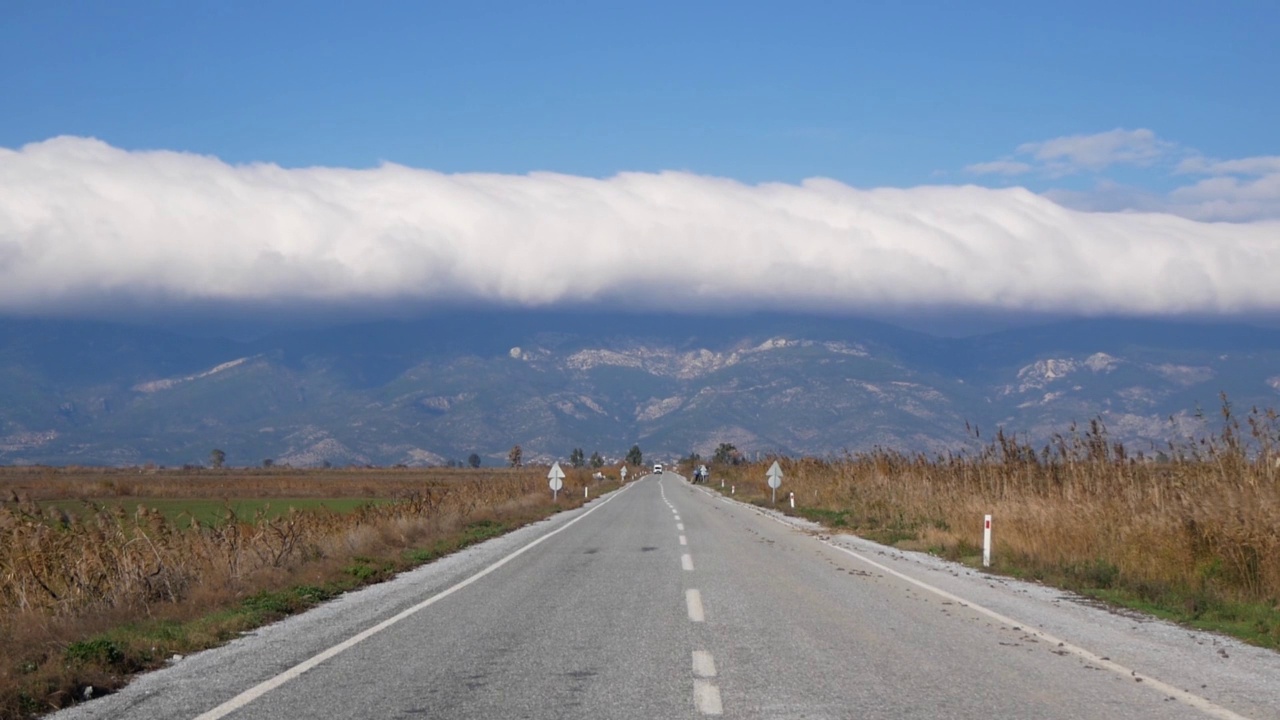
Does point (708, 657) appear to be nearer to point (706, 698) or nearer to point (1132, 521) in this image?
point (706, 698)

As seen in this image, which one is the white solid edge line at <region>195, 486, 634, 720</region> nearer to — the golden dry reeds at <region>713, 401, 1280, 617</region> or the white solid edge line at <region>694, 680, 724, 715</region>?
the white solid edge line at <region>694, 680, 724, 715</region>

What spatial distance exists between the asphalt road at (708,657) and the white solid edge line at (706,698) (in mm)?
24

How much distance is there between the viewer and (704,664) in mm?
9234

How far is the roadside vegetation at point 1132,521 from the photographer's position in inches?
564

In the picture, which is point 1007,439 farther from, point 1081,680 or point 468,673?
point 468,673

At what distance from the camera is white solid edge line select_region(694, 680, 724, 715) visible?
24.7ft

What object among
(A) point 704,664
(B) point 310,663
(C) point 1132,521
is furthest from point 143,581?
(C) point 1132,521

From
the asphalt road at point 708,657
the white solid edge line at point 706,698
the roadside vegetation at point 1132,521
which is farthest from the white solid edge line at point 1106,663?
the white solid edge line at point 706,698

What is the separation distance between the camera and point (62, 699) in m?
8.08

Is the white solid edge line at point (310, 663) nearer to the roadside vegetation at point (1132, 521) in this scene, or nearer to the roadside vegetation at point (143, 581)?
the roadside vegetation at point (143, 581)

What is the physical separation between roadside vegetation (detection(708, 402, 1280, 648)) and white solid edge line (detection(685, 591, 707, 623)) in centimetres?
578

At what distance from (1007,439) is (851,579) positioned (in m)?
12.3

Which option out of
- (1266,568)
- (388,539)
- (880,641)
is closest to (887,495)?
(388,539)

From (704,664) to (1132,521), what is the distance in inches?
455
